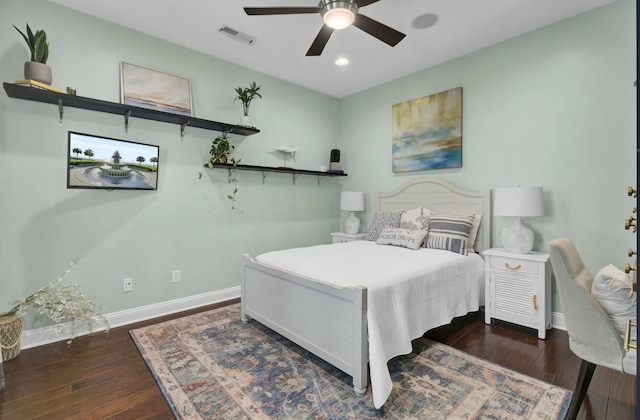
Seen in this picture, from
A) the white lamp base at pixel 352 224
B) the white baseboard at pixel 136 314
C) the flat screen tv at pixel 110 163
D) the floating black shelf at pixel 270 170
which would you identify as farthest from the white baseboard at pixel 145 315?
the white lamp base at pixel 352 224

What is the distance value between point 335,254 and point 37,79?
2.76 meters

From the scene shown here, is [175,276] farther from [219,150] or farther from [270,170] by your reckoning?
[270,170]

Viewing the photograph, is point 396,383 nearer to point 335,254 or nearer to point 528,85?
point 335,254

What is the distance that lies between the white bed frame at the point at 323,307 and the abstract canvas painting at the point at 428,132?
0.37m

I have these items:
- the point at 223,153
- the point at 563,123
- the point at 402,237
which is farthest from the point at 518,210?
the point at 223,153

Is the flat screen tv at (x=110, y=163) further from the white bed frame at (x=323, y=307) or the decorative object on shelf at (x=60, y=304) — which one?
the white bed frame at (x=323, y=307)

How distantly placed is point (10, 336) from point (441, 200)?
4.10 meters

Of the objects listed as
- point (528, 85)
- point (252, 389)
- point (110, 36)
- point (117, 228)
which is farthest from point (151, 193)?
point (528, 85)

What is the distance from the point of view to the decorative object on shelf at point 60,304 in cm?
A: 233

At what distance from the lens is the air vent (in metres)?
2.92

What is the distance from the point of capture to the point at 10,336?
2178 mm

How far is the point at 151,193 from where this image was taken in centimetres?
305

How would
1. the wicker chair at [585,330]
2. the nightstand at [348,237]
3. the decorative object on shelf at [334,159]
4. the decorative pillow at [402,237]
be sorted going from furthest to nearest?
the decorative object on shelf at [334,159] < the nightstand at [348,237] < the decorative pillow at [402,237] < the wicker chair at [585,330]

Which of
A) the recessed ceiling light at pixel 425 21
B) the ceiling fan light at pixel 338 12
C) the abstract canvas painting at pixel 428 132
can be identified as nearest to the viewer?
the ceiling fan light at pixel 338 12
